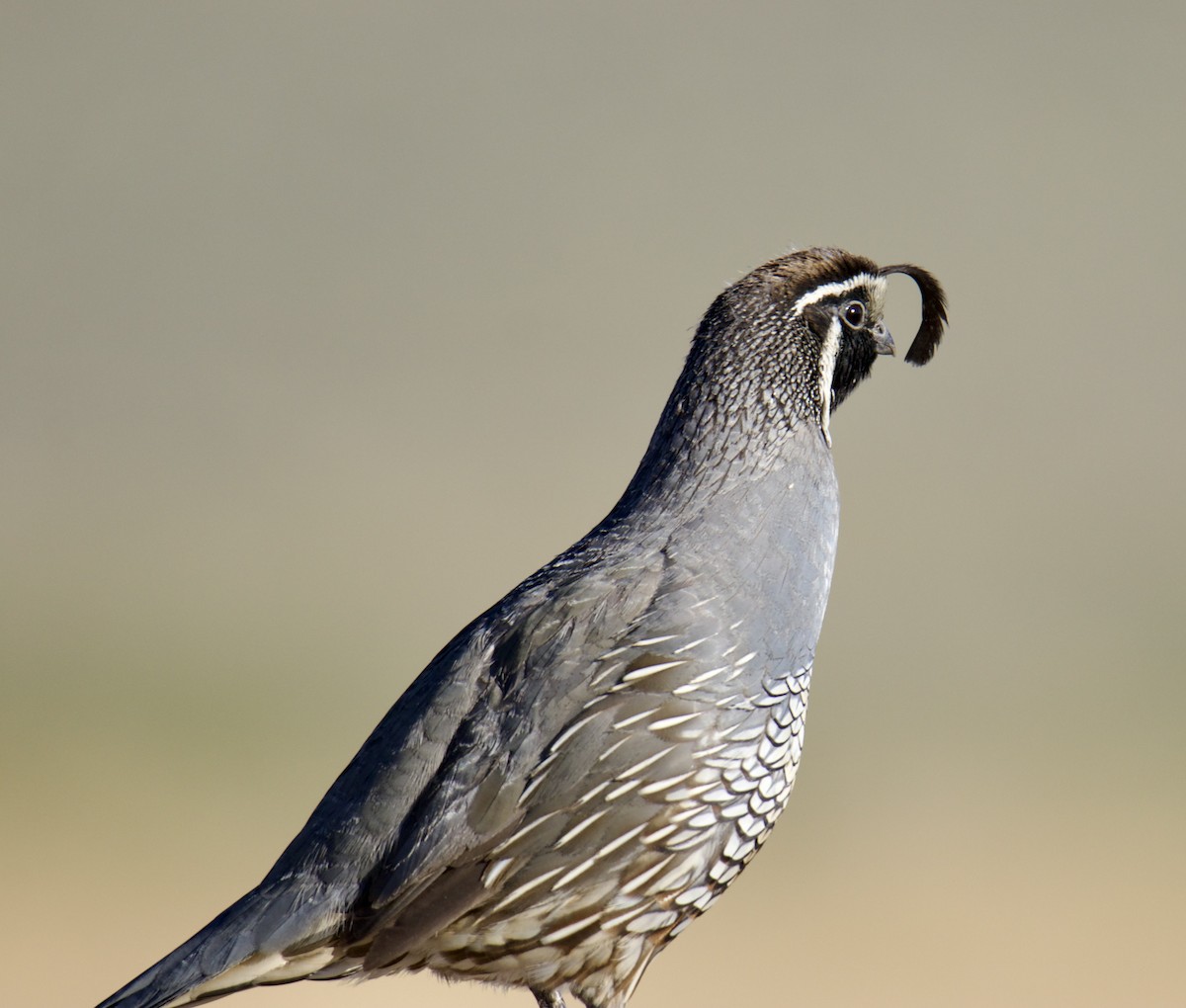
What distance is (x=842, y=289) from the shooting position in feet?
15.4

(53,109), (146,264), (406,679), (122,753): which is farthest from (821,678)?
(53,109)

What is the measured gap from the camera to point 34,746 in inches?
454

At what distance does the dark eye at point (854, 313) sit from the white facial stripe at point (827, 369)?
0.06 m

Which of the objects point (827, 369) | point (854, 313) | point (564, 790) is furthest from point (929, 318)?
point (564, 790)

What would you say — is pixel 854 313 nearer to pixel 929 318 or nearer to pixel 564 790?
pixel 929 318

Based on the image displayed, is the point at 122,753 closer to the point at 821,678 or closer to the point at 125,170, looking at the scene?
the point at 821,678

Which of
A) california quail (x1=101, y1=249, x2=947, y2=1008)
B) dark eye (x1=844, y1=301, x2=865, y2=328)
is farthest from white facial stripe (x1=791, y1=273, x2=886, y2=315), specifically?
california quail (x1=101, y1=249, x2=947, y2=1008)

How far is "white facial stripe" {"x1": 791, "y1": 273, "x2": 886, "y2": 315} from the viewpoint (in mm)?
4613

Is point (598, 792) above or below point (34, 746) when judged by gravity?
below

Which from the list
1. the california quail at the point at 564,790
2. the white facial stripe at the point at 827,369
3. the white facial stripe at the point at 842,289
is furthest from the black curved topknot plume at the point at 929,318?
the california quail at the point at 564,790

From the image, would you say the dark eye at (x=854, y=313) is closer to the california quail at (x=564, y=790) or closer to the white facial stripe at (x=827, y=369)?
the white facial stripe at (x=827, y=369)

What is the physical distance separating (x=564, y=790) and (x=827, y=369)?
1.41 metres

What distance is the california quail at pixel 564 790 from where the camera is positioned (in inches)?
149

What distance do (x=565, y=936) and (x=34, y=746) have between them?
849 cm
